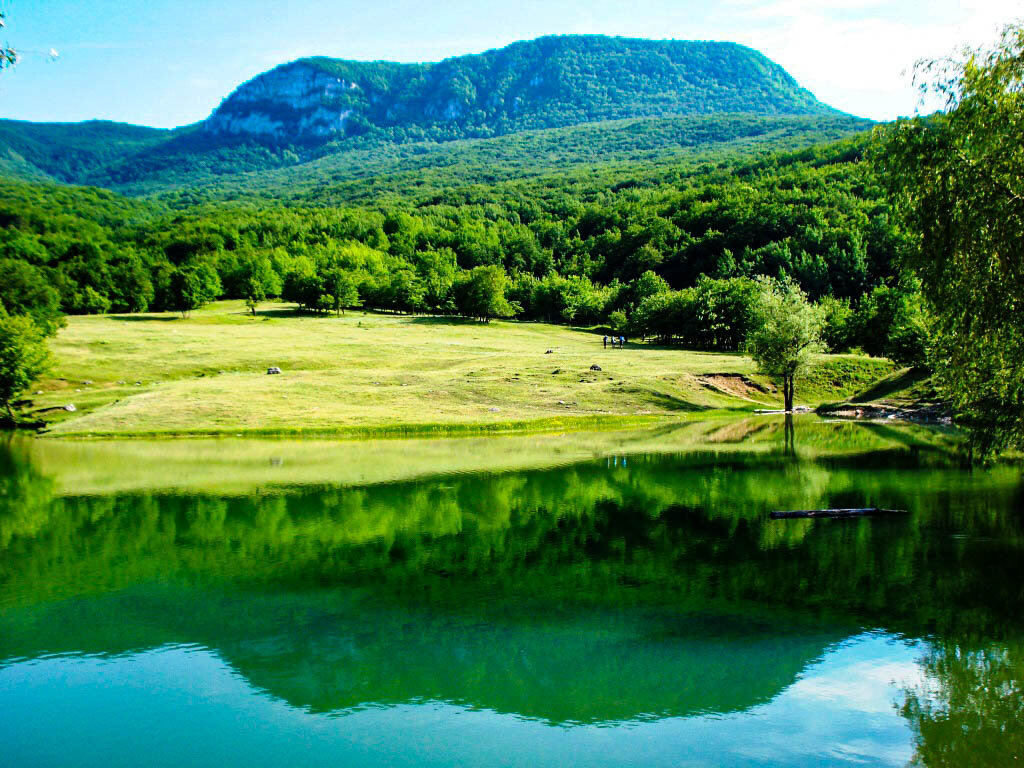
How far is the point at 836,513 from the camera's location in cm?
3086

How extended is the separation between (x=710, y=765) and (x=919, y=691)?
5.55 m

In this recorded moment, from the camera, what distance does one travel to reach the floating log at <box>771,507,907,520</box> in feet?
100

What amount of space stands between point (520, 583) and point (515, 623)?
12.1 feet

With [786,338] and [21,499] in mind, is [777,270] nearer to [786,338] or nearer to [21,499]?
[786,338]

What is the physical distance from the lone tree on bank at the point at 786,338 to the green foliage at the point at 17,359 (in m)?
65.2

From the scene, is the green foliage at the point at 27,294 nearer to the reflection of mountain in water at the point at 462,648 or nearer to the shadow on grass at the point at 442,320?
the shadow on grass at the point at 442,320

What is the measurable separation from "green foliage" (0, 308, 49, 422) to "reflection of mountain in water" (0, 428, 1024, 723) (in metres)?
34.3

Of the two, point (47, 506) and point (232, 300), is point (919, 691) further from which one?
point (232, 300)

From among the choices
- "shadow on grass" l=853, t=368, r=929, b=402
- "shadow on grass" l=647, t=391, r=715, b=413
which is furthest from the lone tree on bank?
"shadow on grass" l=647, t=391, r=715, b=413

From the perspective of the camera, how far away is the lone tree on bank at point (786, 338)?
235 feet

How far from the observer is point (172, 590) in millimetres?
24391

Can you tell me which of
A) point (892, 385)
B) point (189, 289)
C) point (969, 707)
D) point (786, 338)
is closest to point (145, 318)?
point (189, 289)

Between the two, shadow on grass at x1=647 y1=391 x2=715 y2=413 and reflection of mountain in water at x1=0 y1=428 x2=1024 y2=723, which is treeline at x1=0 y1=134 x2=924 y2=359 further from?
reflection of mountain in water at x1=0 y1=428 x2=1024 y2=723

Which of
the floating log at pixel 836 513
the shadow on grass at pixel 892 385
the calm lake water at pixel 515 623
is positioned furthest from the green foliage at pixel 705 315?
the floating log at pixel 836 513
